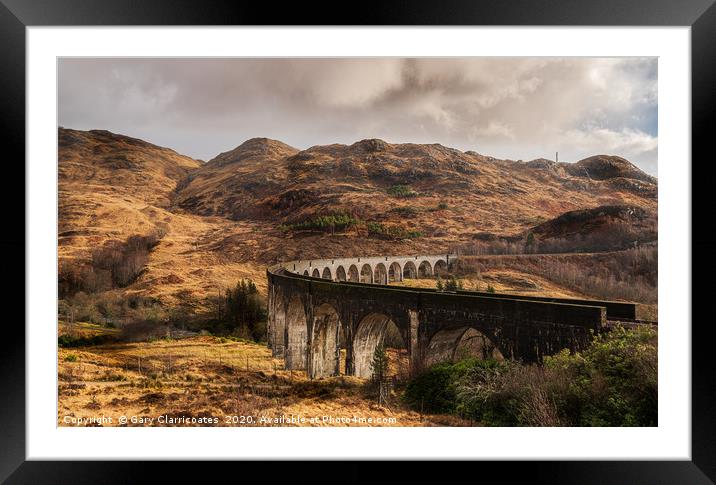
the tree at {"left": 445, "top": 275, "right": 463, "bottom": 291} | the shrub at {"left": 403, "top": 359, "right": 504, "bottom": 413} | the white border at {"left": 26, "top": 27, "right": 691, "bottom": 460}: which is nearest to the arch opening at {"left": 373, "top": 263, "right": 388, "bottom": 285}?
the tree at {"left": 445, "top": 275, "right": 463, "bottom": 291}

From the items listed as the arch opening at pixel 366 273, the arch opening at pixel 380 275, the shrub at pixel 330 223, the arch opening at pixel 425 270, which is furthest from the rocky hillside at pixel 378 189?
the arch opening at pixel 366 273

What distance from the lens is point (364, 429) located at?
8656mm

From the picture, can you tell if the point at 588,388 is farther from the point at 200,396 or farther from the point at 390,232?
the point at 390,232

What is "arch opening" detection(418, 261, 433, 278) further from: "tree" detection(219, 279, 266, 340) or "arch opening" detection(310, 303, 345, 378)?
"arch opening" detection(310, 303, 345, 378)

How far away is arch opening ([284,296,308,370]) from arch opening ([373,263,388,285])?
11.8m

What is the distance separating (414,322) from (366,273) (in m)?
17.7

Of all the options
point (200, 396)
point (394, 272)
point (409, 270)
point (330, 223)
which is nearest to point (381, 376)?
point (200, 396)

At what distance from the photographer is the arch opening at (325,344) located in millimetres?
14891

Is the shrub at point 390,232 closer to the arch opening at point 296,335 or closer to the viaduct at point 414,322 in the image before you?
the viaduct at point 414,322

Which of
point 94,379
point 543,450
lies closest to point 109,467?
point 94,379
